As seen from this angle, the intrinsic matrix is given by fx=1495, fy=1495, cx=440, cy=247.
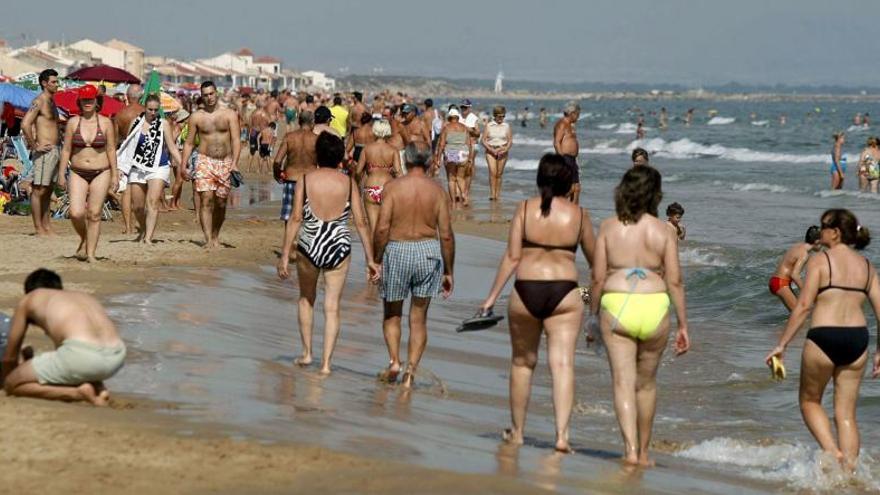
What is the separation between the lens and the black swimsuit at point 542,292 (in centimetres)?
732

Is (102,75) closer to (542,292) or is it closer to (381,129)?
(381,129)

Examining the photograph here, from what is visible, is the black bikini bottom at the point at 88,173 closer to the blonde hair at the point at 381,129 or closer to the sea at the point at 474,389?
the sea at the point at 474,389

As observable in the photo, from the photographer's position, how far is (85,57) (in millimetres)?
81688

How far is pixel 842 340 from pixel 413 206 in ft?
8.81

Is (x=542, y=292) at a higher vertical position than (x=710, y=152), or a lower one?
higher

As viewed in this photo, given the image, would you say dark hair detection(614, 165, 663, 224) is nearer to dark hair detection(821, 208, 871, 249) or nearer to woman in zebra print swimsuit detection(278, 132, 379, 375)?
dark hair detection(821, 208, 871, 249)

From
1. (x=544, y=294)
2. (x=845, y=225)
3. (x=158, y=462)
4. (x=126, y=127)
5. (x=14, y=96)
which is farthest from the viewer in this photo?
(x=14, y=96)

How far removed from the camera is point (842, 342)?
762cm

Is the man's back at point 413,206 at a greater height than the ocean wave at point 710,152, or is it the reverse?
the man's back at point 413,206

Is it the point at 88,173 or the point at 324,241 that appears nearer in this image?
the point at 324,241

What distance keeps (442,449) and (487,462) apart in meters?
0.31

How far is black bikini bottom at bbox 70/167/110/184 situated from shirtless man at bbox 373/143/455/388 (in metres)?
4.34

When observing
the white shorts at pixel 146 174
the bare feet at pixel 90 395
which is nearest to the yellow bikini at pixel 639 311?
the bare feet at pixel 90 395

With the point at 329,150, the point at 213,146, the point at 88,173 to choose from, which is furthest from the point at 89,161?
the point at 329,150
